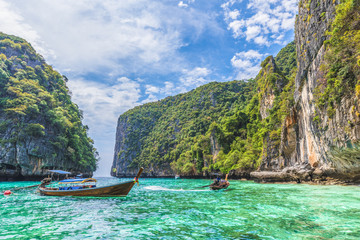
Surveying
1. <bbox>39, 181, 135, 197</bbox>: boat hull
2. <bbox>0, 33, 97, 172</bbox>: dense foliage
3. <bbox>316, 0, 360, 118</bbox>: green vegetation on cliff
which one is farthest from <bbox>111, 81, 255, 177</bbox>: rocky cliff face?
<bbox>39, 181, 135, 197</bbox>: boat hull

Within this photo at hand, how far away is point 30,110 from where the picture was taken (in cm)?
3809

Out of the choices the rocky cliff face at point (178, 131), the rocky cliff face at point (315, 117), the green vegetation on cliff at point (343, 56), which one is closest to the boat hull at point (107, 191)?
the rocky cliff face at point (315, 117)

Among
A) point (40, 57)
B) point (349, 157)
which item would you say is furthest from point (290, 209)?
point (40, 57)

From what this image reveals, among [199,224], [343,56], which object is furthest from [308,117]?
[199,224]

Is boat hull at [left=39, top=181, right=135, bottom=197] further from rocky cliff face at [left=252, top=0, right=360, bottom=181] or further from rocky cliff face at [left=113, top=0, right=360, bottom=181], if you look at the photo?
rocky cliff face at [left=113, top=0, right=360, bottom=181]

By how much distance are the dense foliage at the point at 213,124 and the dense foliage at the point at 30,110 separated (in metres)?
31.4

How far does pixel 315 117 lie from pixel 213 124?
34.1 metres

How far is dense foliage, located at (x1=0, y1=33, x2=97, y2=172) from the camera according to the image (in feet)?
119

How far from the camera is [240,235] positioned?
5305mm

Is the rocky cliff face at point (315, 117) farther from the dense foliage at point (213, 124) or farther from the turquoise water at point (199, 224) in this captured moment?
the turquoise water at point (199, 224)

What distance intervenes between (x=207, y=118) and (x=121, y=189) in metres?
60.7

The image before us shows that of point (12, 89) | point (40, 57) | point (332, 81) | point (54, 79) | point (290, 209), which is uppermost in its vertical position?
point (40, 57)

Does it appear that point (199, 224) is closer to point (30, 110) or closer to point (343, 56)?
point (343, 56)

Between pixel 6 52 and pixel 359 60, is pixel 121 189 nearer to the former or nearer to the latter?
pixel 359 60
